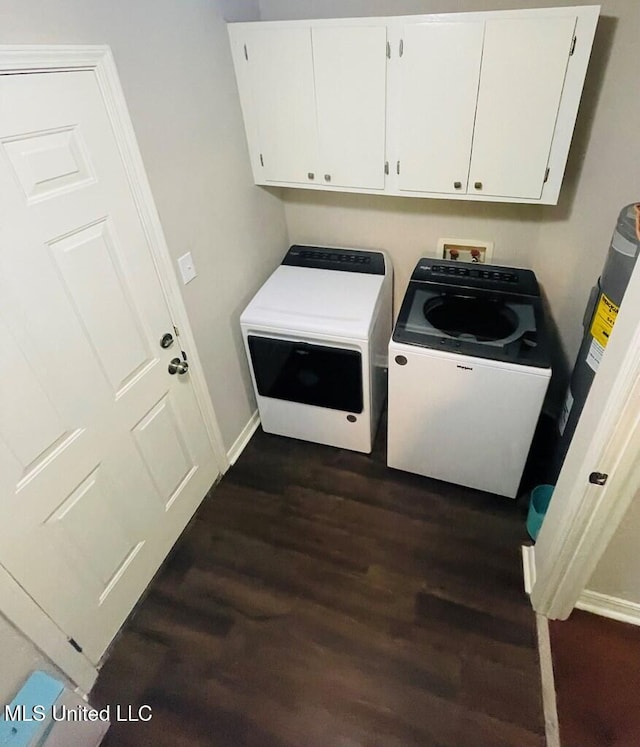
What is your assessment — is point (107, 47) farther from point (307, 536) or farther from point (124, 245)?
point (307, 536)

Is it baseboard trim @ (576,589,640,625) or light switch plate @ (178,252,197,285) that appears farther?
light switch plate @ (178,252,197,285)

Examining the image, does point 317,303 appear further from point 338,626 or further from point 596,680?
point 596,680

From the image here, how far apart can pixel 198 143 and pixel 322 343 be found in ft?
2.91

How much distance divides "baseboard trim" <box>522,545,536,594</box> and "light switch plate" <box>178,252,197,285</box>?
168 cm

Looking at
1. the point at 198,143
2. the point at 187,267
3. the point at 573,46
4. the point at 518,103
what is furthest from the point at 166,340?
the point at 573,46

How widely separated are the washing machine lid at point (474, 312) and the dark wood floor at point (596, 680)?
99 cm

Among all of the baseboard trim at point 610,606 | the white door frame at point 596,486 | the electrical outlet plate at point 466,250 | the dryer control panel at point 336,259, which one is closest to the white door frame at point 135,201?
the dryer control panel at point 336,259

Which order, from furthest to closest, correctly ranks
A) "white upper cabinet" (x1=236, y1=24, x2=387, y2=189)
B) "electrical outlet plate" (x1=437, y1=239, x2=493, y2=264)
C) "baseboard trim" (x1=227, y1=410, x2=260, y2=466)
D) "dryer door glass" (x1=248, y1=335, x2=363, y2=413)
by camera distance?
"baseboard trim" (x1=227, y1=410, x2=260, y2=466)
"electrical outlet plate" (x1=437, y1=239, x2=493, y2=264)
"dryer door glass" (x1=248, y1=335, x2=363, y2=413)
"white upper cabinet" (x1=236, y1=24, x2=387, y2=189)

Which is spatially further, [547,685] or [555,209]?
[555,209]

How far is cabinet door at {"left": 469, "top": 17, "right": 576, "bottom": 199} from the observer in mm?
1366

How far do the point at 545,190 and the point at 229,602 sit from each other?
6.42 feet

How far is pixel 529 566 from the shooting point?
172 cm

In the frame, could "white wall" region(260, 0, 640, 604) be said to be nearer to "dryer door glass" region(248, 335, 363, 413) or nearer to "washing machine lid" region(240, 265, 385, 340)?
"washing machine lid" region(240, 265, 385, 340)

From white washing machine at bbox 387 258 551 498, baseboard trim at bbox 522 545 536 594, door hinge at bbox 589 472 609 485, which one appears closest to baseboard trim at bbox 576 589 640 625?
baseboard trim at bbox 522 545 536 594
